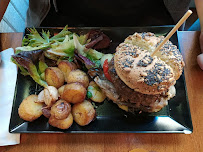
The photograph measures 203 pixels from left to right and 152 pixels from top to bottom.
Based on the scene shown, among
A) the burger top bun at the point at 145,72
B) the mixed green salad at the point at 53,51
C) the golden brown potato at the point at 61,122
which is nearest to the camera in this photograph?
the burger top bun at the point at 145,72

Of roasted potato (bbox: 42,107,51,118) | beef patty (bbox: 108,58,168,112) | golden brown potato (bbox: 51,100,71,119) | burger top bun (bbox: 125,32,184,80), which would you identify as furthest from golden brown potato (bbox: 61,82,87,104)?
burger top bun (bbox: 125,32,184,80)

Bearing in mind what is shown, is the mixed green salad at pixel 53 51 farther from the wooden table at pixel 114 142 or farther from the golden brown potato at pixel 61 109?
the wooden table at pixel 114 142

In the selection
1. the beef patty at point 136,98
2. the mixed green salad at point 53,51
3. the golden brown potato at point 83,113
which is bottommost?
the golden brown potato at point 83,113

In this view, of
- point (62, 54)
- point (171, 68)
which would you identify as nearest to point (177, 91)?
point (171, 68)

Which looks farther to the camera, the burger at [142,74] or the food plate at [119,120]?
the food plate at [119,120]

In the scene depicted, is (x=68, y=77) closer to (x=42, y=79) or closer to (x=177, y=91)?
(x=42, y=79)

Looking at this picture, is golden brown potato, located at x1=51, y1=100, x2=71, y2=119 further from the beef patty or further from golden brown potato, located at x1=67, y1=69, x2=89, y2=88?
the beef patty

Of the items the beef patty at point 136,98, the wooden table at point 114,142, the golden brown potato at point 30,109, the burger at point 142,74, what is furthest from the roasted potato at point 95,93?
the golden brown potato at point 30,109
